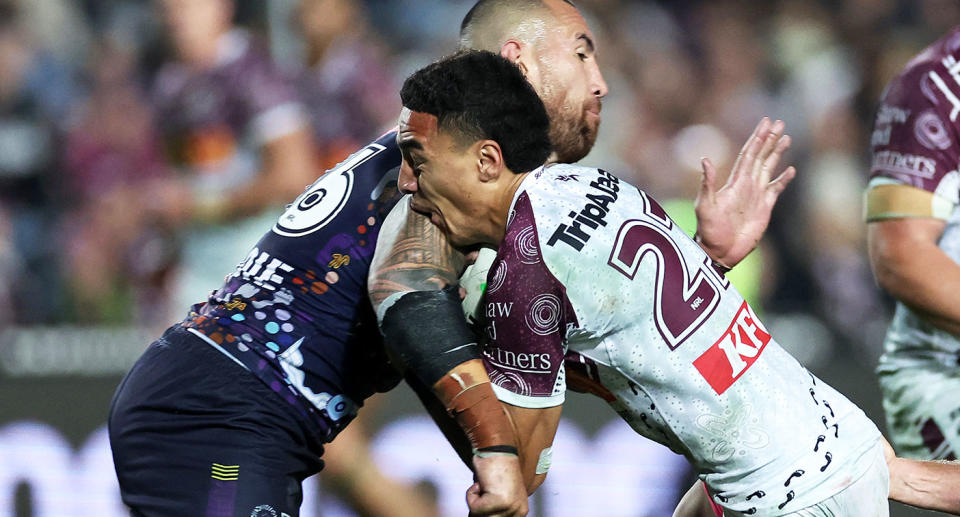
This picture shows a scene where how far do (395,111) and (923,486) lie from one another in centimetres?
504

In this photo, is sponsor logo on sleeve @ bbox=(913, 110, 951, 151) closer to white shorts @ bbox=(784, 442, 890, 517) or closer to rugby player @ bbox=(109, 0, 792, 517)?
rugby player @ bbox=(109, 0, 792, 517)

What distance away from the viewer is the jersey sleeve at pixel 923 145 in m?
3.62

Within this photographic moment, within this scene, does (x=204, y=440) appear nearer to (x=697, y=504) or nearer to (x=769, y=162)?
(x=697, y=504)

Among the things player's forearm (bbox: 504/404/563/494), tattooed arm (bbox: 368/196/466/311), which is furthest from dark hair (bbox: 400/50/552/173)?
player's forearm (bbox: 504/404/563/494)

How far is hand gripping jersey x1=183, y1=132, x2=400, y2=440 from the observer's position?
9.56 ft

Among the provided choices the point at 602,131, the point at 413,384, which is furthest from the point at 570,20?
the point at 602,131

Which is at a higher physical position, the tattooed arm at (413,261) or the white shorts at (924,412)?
the tattooed arm at (413,261)

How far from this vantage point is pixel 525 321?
8.11 feet

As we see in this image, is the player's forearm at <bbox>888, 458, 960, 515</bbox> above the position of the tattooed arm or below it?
below

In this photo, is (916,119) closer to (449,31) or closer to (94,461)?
(94,461)

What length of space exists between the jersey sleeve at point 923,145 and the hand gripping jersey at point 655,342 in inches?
51.6

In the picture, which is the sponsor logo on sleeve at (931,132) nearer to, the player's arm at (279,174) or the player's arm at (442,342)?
the player's arm at (442,342)

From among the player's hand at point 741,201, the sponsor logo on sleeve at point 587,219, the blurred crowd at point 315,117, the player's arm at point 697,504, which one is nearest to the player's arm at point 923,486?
the player's arm at point 697,504

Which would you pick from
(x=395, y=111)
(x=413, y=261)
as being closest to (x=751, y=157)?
(x=413, y=261)
